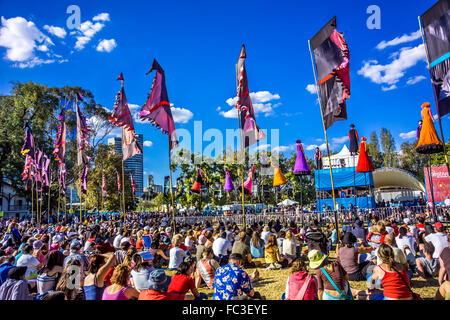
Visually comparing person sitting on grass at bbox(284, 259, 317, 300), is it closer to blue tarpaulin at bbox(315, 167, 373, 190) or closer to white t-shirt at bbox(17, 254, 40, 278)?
white t-shirt at bbox(17, 254, 40, 278)

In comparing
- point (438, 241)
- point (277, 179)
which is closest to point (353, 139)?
point (277, 179)

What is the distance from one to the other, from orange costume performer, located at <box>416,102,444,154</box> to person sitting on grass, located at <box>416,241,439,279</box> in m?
5.93

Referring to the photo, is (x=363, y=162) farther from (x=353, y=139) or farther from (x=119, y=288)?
(x=119, y=288)

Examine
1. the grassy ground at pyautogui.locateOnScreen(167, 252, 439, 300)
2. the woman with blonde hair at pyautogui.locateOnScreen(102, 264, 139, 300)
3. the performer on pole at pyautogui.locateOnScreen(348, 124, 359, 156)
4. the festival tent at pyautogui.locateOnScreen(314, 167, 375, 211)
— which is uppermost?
the performer on pole at pyautogui.locateOnScreen(348, 124, 359, 156)

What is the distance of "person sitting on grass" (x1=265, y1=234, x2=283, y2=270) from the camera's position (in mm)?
9864

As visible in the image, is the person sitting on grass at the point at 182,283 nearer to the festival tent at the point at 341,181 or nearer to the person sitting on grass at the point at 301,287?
the person sitting on grass at the point at 301,287

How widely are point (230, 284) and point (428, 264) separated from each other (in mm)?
5969

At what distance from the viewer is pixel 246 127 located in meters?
11.8

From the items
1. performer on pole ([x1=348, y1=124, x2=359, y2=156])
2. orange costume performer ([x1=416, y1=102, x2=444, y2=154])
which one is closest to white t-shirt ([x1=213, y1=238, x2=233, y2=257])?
orange costume performer ([x1=416, y1=102, x2=444, y2=154])
